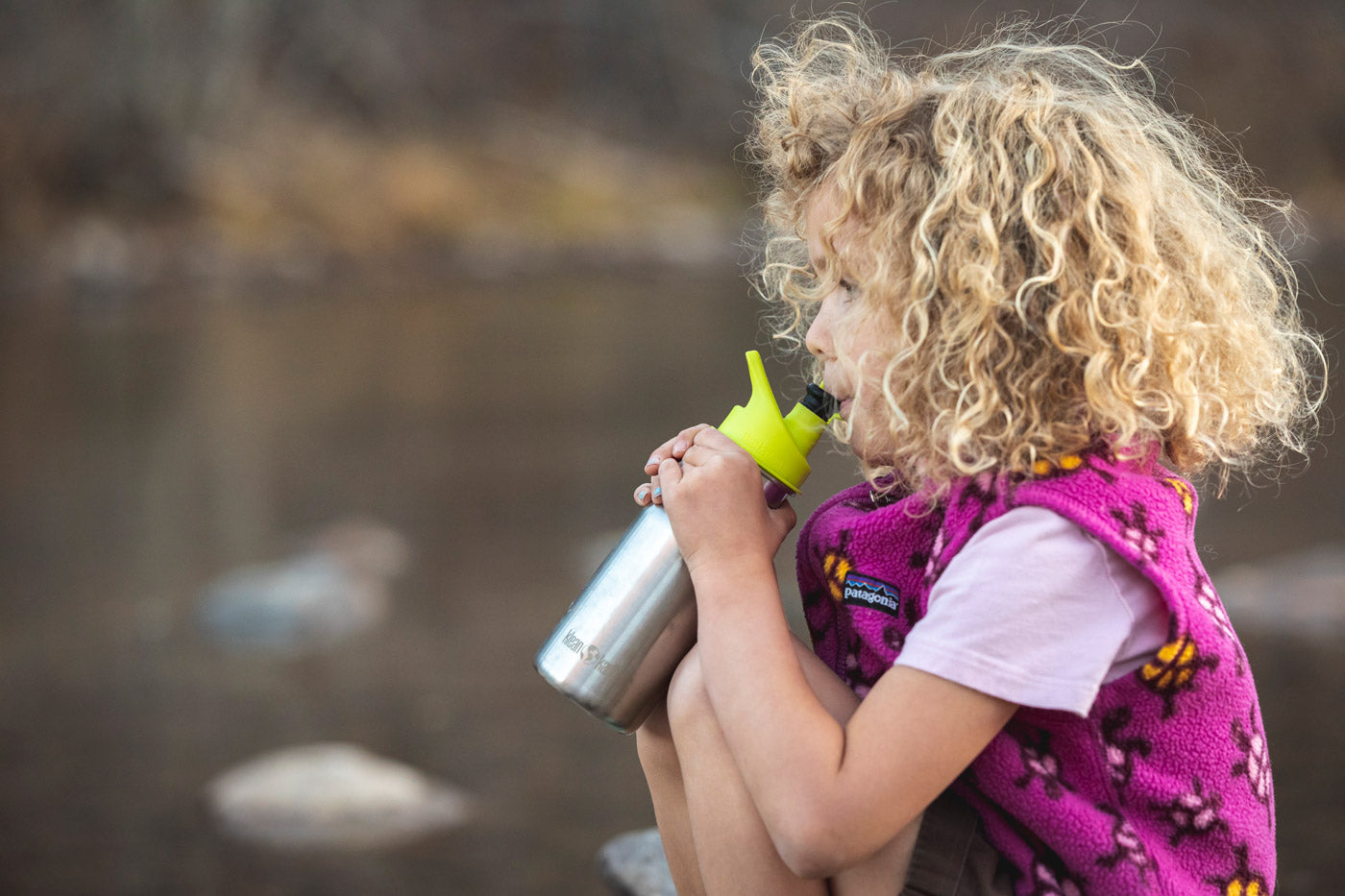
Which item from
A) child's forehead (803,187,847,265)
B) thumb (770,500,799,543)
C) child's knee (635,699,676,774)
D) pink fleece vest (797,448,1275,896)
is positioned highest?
child's forehead (803,187,847,265)

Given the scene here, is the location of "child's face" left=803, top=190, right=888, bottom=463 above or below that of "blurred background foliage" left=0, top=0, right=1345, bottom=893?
below

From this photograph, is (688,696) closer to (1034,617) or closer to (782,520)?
(782,520)

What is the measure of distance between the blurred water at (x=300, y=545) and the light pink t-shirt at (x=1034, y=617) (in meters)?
1.84

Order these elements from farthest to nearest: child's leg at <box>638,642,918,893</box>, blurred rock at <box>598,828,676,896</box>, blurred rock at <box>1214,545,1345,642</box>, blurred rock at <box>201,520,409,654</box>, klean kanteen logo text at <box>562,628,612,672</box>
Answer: blurred rock at <box>201,520,409,654</box> → blurred rock at <box>1214,545,1345,642</box> → blurred rock at <box>598,828,676,896</box> → klean kanteen logo text at <box>562,628,612,672</box> → child's leg at <box>638,642,918,893</box>

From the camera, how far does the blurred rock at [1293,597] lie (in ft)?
13.5

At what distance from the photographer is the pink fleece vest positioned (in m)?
1.28

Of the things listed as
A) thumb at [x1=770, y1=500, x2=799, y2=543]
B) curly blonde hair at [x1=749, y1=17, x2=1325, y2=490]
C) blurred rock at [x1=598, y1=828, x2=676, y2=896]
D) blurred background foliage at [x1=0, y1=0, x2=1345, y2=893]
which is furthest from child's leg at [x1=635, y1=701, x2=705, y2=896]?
blurred background foliage at [x1=0, y1=0, x2=1345, y2=893]

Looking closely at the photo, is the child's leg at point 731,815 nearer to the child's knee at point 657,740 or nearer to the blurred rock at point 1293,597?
the child's knee at point 657,740

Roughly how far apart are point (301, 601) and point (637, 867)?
2.66 m

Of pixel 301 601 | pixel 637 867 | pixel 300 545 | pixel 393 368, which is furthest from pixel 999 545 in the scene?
pixel 393 368

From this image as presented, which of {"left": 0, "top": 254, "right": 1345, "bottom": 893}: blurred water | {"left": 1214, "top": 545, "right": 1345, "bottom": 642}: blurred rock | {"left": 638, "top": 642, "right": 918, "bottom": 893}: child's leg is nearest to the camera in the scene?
{"left": 638, "top": 642, "right": 918, "bottom": 893}: child's leg

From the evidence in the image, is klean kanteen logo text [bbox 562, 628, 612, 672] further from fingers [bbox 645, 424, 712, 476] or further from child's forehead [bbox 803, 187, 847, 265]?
child's forehead [bbox 803, 187, 847, 265]

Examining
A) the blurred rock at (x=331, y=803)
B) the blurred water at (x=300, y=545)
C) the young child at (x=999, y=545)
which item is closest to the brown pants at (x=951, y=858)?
the young child at (x=999, y=545)

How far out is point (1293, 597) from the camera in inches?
167
